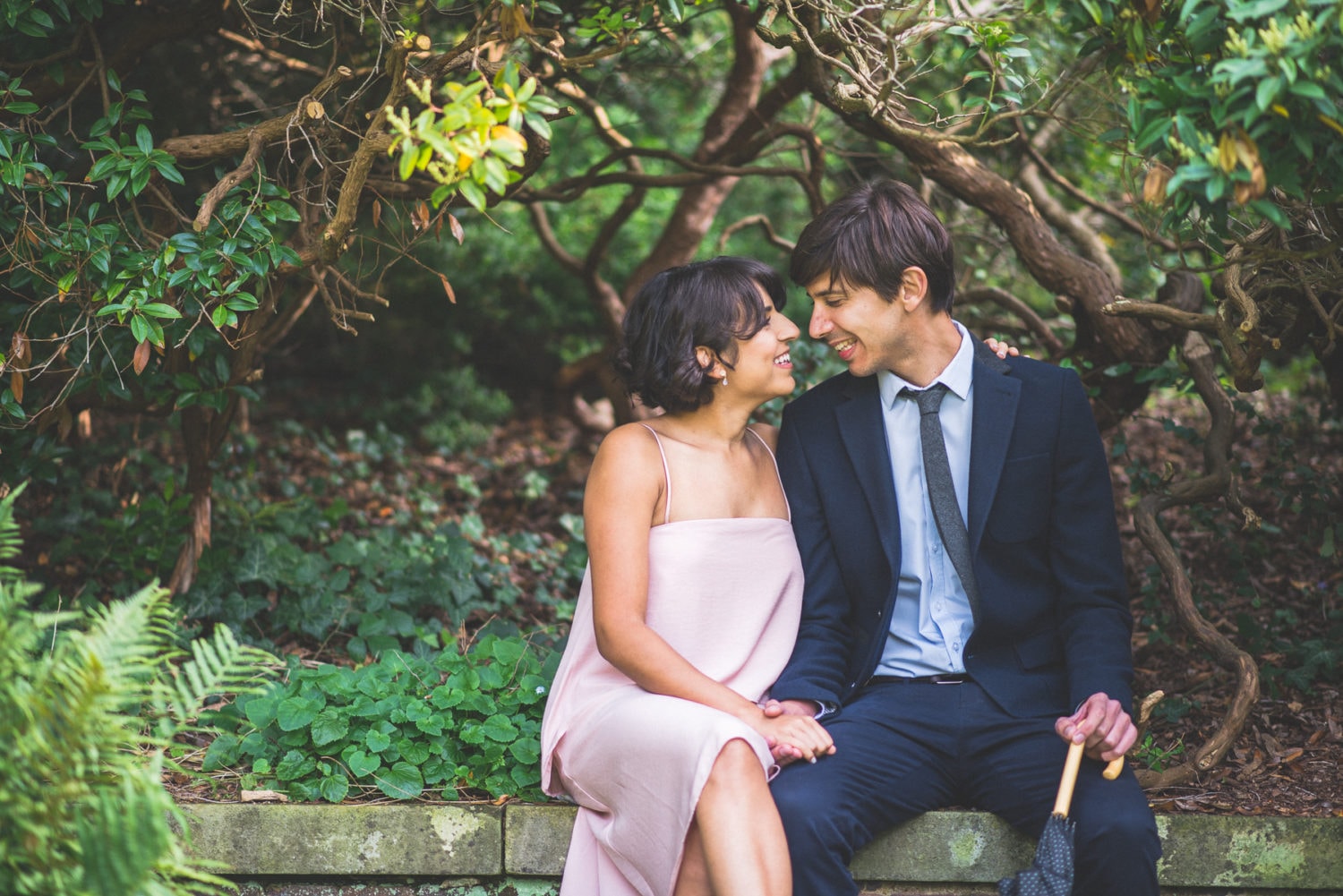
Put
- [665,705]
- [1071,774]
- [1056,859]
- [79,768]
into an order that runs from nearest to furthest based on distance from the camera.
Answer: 1. [79,768]
2. [1056,859]
3. [1071,774]
4. [665,705]

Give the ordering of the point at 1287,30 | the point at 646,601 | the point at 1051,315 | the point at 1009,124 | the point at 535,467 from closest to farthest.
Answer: the point at 1287,30
the point at 646,601
the point at 1009,124
the point at 535,467
the point at 1051,315

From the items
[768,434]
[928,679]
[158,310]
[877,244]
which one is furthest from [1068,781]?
[158,310]

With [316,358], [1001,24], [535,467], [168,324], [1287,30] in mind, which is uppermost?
[1001,24]

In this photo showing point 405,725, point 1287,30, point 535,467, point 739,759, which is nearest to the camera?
point 1287,30

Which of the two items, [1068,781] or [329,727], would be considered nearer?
[1068,781]

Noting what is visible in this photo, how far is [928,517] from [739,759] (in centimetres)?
90

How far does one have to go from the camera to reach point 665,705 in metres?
2.62

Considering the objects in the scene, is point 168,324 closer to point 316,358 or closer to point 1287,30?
point 1287,30

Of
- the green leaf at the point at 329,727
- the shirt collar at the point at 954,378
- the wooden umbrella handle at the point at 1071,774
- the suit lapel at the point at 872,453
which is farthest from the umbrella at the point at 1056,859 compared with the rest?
the green leaf at the point at 329,727

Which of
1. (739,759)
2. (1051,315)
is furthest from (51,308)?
(1051,315)

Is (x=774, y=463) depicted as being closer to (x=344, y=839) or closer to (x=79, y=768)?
(x=344, y=839)

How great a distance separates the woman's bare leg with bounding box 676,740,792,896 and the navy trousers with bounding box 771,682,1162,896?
11 centimetres

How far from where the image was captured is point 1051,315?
7.28 metres

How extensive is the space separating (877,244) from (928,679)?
1.16 meters
